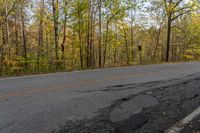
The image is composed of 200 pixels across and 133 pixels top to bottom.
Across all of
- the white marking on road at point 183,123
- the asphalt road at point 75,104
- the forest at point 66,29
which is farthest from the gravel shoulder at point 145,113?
the forest at point 66,29

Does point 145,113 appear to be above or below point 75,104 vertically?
below

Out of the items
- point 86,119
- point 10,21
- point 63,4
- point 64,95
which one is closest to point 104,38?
point 63,4

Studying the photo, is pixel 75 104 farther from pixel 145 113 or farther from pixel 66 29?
pixel 66 29

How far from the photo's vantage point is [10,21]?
2631 cm

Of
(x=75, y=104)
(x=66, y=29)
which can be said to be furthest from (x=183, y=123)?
(x=66, y=29)

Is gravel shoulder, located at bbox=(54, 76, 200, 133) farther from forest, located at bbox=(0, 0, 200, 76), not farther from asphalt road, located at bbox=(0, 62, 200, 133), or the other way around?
forest, located at bbox=(0, 0, 200, 76)

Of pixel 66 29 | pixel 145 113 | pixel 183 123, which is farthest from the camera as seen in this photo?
pixel 66 29

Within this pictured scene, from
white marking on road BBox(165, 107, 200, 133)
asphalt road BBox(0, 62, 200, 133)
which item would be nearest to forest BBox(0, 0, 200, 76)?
asphalt road BBox(0, 62, 200, 133)

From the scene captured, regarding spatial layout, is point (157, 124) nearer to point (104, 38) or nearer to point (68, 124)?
point (68, 124)

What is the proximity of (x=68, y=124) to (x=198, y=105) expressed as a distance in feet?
11.2

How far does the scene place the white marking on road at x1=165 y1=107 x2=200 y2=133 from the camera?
4.59 meters

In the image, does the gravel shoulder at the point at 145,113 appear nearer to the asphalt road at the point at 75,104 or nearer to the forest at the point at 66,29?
the asphalt road at the point at 75,104

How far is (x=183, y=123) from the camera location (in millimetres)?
4996

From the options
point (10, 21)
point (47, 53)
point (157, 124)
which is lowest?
point (157, 124)
